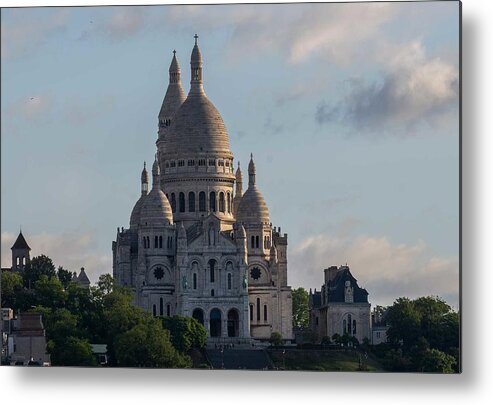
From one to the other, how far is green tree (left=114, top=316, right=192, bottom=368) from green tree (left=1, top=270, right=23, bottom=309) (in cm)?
630

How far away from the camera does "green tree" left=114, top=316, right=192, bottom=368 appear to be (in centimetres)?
3912

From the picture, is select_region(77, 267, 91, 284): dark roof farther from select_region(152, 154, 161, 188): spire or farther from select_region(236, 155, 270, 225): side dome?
select_region(152, 154, 161, 188): spire

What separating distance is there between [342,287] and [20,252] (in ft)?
37.6

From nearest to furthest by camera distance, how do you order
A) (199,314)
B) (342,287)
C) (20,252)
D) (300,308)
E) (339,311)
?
1. (20,252)
2. (342,287)
3. (339,311)
4. (199,314)
5. (300,308)

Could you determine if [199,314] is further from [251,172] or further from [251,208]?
[251,172]

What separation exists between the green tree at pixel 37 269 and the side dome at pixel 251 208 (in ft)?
42.4

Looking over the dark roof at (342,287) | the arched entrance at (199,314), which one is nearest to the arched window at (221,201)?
the arched entrance at (199,314)

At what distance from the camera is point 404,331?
46.8m

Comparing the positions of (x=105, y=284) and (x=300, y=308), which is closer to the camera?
(x=105, y=284)

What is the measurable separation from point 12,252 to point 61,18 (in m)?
Answer: 5.91

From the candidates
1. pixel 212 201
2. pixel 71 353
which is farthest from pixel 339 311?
pixel 71 353

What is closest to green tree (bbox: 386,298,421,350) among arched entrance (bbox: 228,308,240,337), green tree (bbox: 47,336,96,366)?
green tree (bbox: 47,336,96,366)

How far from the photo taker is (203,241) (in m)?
67.0

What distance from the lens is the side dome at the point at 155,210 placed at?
68.1m
